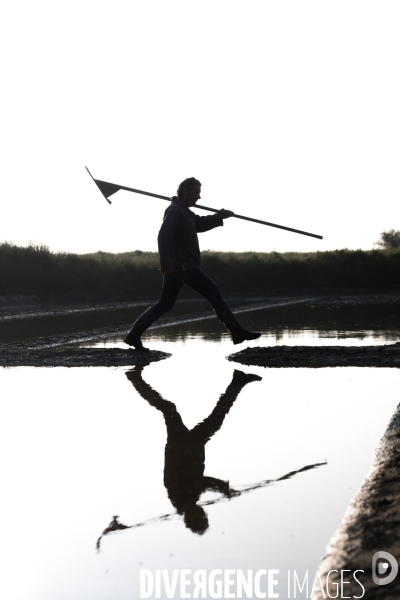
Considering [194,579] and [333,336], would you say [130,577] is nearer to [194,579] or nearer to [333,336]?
[194,579]

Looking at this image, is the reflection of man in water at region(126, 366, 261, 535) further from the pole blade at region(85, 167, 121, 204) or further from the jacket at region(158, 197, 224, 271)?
the pole blade at region(85, 167, 121, 204)

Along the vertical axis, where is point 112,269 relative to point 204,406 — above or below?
above

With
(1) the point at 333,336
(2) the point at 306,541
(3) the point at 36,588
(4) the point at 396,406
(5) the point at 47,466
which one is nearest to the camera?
(3) the point at 36,588

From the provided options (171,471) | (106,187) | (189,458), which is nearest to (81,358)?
(106,187)

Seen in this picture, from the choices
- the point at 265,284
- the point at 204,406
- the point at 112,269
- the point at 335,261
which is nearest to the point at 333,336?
the point at 204,406

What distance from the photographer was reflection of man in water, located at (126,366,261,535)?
141 inches

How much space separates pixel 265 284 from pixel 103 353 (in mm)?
25364

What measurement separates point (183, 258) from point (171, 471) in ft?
16.3

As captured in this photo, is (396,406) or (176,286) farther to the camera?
(176,286)

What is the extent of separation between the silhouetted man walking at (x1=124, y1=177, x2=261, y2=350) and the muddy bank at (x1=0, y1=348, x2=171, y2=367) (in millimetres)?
388

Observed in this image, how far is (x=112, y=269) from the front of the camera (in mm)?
31469

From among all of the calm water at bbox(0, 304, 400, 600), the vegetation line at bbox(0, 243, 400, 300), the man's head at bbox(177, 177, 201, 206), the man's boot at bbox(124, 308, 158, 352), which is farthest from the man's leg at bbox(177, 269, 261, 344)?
the vegetation line at bbox(0, 243, 400, 300)

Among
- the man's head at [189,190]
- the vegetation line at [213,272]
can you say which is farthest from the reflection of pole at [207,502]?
the vegetation line at [213,272]

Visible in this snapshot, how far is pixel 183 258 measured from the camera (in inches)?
356
